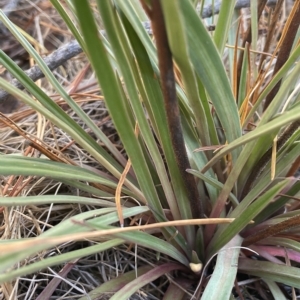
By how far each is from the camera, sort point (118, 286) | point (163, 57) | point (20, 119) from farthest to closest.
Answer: point (20, 119), point (118, 286), point (163, 57)

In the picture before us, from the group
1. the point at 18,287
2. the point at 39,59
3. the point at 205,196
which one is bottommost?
the point at 18,287

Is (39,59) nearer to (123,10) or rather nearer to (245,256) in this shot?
(123,10)

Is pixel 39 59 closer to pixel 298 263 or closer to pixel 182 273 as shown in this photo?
pixel 182 273

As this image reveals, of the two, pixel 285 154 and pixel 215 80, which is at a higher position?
pixel 215 80

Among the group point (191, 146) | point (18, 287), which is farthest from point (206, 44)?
point (18, 287)

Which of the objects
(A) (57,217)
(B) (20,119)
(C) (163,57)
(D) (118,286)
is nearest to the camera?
(C) (163,57)

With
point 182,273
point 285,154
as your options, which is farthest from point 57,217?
point 285,154

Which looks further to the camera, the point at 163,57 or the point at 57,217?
the point at 57,217
